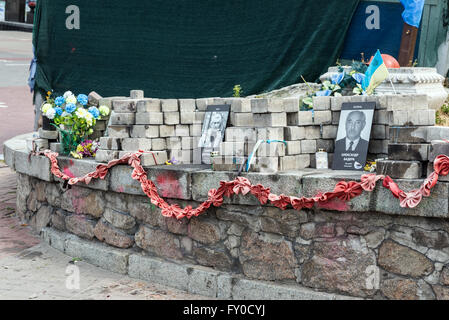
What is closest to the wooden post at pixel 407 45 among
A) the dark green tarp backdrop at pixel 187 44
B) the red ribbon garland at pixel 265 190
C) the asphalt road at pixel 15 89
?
the dark green tarp backdrop at pixel 187 44

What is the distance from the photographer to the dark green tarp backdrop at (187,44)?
8422 millimetres

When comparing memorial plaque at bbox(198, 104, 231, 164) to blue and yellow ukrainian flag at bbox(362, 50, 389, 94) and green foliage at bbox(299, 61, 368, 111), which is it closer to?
green foliage at bbox(299, 61, 368, 111)

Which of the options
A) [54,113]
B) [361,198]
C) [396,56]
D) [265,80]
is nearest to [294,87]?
[265,80]

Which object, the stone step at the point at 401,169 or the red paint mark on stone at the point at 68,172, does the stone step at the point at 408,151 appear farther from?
the red paint mark on stone at the point at 68,172

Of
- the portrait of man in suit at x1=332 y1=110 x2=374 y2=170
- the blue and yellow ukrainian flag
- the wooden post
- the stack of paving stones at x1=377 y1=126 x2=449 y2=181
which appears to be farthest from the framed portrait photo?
the wooden post

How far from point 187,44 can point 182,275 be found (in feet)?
12.8

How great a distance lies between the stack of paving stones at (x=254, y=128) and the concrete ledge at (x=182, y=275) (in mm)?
963

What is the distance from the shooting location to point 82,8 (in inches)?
375

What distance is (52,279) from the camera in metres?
6.61

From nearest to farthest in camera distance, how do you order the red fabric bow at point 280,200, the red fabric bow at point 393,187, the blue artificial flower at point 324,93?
1. the red fabric bow at point 393,187
2. the red fabric bow at point 280,200
3. the blue artificial flower at point 324,93

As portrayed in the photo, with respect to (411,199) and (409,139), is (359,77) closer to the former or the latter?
(409,139)

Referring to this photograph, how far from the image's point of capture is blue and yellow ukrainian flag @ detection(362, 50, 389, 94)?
19.9 feet

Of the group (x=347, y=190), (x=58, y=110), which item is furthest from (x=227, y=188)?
(x=58, y=110)

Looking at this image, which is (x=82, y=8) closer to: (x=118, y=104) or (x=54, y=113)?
(x=54, y=113)
